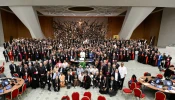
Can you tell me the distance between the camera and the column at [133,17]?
20.4 m

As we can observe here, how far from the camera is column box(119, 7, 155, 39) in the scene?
20422 mm

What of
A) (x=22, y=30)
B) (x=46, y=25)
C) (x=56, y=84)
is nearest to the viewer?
(x=56, y=84)

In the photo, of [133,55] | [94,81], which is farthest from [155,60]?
[94,81]

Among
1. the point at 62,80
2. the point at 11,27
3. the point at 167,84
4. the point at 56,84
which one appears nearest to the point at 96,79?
the point at 62,80

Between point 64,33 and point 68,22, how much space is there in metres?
2.49

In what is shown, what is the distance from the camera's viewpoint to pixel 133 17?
2134 centimetres

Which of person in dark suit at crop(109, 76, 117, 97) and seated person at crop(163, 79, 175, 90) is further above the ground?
seated person at crop(163, 79, 175, 90)

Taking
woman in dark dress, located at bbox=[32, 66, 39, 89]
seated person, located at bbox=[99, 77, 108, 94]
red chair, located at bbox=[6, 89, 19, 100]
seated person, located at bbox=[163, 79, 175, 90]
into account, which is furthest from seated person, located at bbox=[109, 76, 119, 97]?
red chair, located at bbox=[6, 89, 19, 100]

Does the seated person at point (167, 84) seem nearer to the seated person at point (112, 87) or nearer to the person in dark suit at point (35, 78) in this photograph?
the seated person at point (112, 87)

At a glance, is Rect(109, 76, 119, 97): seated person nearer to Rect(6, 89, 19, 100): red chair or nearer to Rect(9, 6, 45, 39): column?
Rect(6, 89, 19, 100): red chair

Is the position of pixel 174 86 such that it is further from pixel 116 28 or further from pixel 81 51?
pixel 116 28

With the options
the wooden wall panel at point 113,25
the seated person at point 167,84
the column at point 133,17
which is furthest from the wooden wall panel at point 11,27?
the seated person at point 167,84

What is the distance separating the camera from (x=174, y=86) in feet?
25.1

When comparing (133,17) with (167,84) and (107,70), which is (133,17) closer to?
(107,70)
